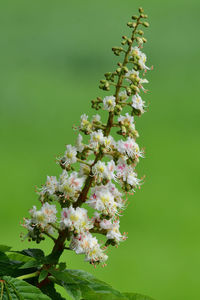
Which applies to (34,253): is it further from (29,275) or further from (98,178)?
(98,178)

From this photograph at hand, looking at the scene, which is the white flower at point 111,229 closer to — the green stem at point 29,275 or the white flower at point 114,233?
the white flower at point 114,233

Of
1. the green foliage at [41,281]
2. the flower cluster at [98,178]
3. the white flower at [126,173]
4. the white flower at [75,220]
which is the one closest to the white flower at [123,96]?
the flower cluster at [98,178]

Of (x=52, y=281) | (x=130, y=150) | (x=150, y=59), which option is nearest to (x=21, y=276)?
(x=52, y=281)

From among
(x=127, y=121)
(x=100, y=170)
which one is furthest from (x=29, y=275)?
(x=127, y=121)

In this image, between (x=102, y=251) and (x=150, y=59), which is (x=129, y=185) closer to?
(x=102, y=251)

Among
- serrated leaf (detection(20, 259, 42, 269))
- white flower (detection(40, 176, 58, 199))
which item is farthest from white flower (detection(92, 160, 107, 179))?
serrated leaf (detection(20, 259, 42, 269))

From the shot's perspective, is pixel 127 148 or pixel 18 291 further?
pixel 127 148
